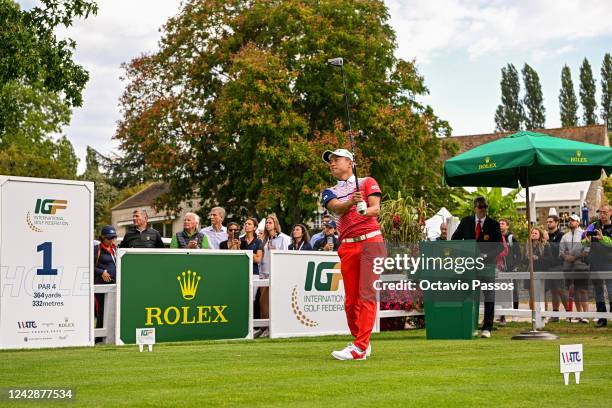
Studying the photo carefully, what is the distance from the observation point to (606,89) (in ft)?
312

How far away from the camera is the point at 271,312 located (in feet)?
48.8

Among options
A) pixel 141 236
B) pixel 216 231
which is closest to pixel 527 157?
pixel 216 231

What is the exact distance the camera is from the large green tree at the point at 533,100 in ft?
323

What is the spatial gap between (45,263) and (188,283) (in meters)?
2.30

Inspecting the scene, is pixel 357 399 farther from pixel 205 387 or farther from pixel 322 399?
pixel 205 387

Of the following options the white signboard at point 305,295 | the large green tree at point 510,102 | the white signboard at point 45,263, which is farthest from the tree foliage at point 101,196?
the white signboard at point 45,263

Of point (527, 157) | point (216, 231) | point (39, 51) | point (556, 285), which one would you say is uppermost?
point (39, 51)

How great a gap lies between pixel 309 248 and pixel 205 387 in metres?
9.25

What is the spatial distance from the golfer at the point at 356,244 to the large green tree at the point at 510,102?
90.7 m

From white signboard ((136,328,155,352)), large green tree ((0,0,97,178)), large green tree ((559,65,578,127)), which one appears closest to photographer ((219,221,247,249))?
white signboard ((136,328,155,352))

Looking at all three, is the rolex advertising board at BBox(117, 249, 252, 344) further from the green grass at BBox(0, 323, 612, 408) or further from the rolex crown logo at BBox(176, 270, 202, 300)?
the green grass at BBox(0, 323, 612, 408)

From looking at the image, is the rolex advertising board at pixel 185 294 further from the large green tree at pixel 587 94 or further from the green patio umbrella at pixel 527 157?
the large green tree at pixel 587 94

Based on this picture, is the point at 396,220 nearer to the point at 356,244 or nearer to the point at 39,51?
the point at 356,244

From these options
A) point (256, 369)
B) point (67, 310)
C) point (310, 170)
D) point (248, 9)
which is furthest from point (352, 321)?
point (248, 9)
